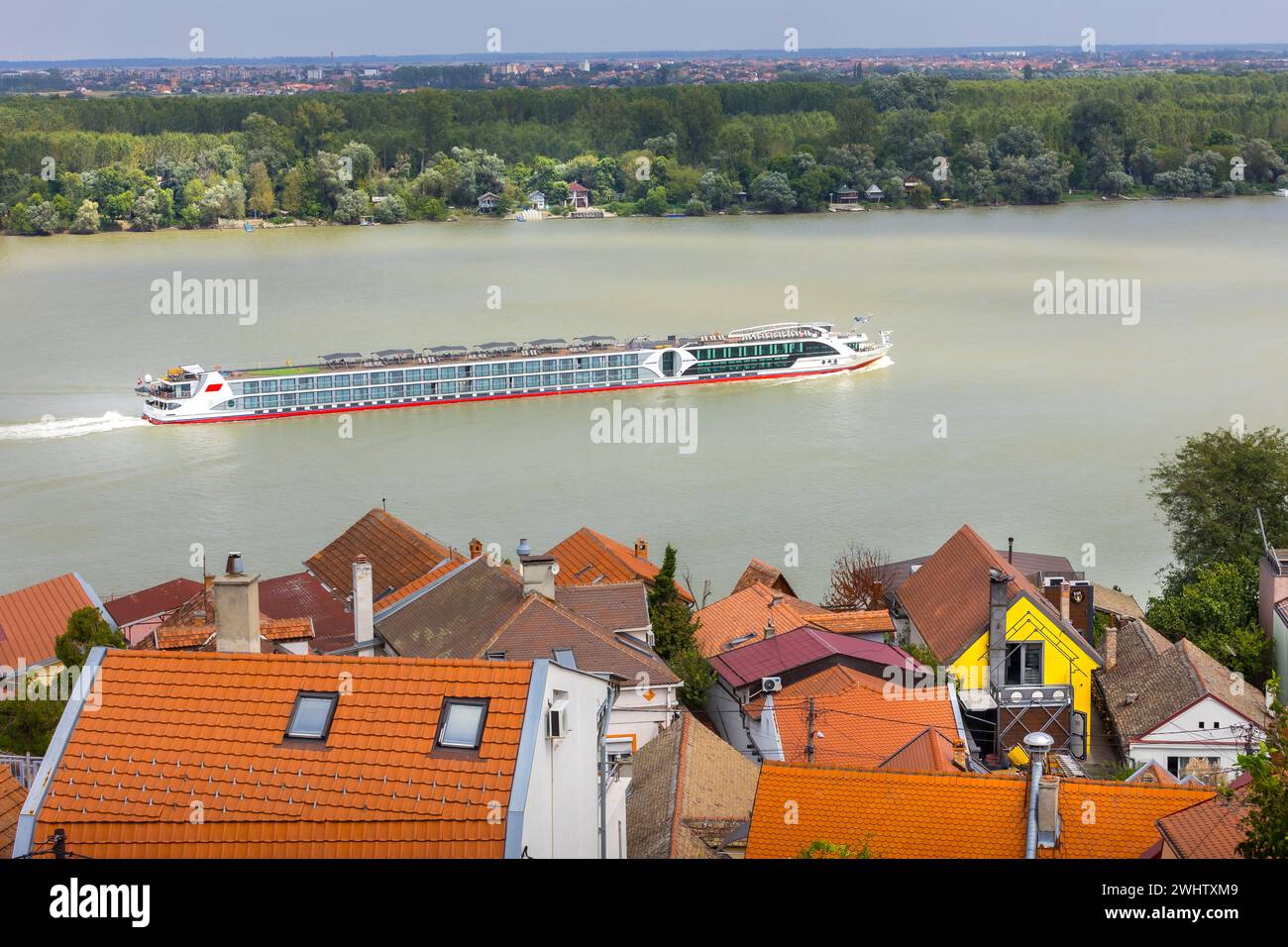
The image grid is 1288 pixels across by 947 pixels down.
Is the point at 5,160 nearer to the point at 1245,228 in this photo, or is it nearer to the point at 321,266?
the point at 321,266

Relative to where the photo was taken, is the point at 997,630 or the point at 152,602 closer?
the point at 997,630

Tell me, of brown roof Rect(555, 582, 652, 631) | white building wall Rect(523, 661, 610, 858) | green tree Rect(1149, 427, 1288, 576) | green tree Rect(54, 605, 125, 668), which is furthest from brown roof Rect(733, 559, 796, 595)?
white building wall Rect(523, 661, 610, 858)

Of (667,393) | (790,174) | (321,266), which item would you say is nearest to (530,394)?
(667,393)

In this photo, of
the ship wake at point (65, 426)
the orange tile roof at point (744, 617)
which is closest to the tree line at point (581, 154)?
the ship wake at point (65, 426)

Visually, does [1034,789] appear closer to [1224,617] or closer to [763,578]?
[1224,617]

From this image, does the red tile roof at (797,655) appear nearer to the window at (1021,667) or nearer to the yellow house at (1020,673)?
the yellow house at (1020,673)

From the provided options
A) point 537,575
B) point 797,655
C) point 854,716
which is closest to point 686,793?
point 854,716
